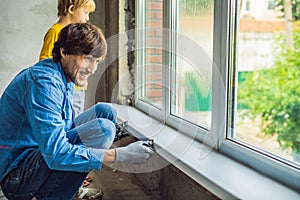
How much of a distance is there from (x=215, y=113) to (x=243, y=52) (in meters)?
0.31

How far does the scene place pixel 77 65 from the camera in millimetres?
1649

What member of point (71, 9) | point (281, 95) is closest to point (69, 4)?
point (71, 9)

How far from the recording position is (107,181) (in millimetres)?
2408

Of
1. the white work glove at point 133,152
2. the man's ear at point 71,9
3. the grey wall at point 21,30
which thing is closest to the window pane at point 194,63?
the white work glove at point 133,152

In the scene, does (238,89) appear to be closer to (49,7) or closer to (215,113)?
(215,113)

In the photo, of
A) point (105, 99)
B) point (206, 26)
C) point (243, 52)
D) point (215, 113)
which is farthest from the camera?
point (105, 99)

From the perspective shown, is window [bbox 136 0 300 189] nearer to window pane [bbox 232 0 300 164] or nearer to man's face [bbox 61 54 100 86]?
window pane [bbox 232 0 300 164]

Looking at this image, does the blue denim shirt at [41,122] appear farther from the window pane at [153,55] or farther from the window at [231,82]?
the window pane at [153,55]

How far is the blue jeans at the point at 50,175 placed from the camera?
5.25 feet

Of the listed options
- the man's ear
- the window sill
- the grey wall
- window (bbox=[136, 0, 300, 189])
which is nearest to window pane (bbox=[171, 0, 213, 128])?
window (bbox=[136, 0, 300, 189])

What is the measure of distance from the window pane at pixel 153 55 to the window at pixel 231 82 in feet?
0.09

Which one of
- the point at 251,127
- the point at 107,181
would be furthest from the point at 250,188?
the point at 107,181

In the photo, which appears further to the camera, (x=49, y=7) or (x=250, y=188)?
(x=49, y=7)

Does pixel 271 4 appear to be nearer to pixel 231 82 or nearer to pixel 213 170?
pixel 231 82
